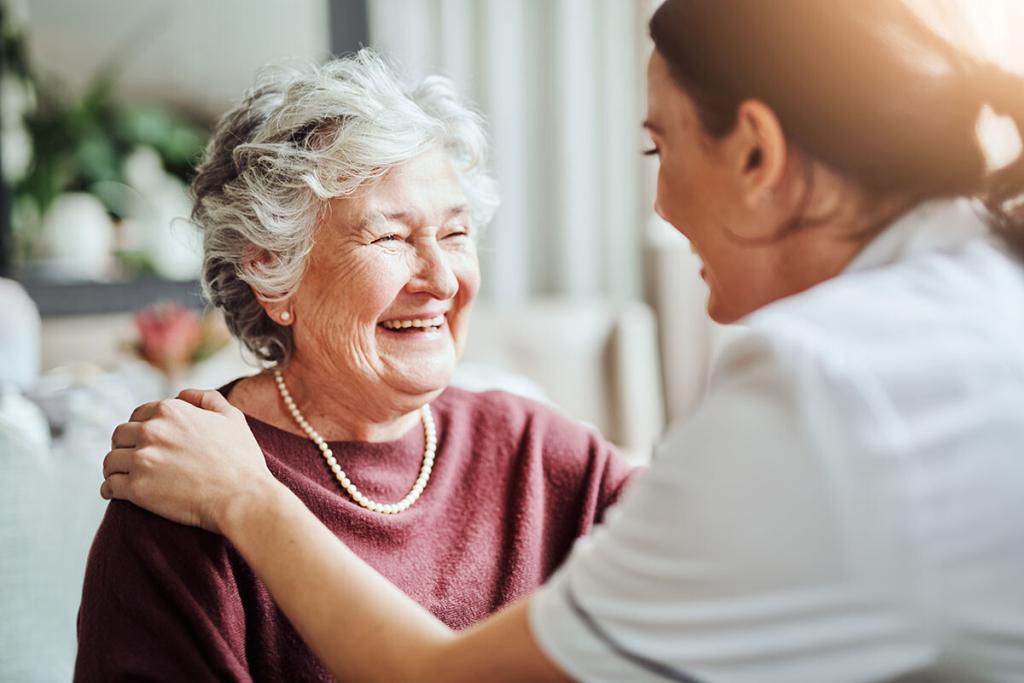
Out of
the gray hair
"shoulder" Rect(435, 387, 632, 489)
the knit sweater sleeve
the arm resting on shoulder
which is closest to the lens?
the arm resting on shoulder

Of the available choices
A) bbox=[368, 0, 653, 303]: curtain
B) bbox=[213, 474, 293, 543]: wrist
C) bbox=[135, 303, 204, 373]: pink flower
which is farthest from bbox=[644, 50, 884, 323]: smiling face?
bbox=[368, 0, 653, 303]: curtain

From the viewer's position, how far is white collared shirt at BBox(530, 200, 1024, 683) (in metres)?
0.69

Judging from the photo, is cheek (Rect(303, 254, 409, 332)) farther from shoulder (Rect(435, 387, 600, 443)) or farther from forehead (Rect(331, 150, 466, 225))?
shoulder (Rect(435, 387, 600, 443))

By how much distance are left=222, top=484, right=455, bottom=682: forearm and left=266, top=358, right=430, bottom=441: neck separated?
0.36 m

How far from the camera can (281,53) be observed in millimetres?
4109

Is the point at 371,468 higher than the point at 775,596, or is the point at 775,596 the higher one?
the point at 775,596

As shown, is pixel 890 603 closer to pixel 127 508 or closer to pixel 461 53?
pixel 127 508

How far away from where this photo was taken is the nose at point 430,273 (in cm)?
134

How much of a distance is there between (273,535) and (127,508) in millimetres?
257

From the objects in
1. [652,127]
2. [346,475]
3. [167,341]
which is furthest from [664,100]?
[167,341]

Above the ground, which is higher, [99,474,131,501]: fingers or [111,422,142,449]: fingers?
[111,422,142,449]: fingers

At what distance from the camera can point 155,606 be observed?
109 cm

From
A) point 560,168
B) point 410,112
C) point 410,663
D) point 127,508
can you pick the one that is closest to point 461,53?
point 560,168

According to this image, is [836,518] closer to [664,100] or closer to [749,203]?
[749,203]
